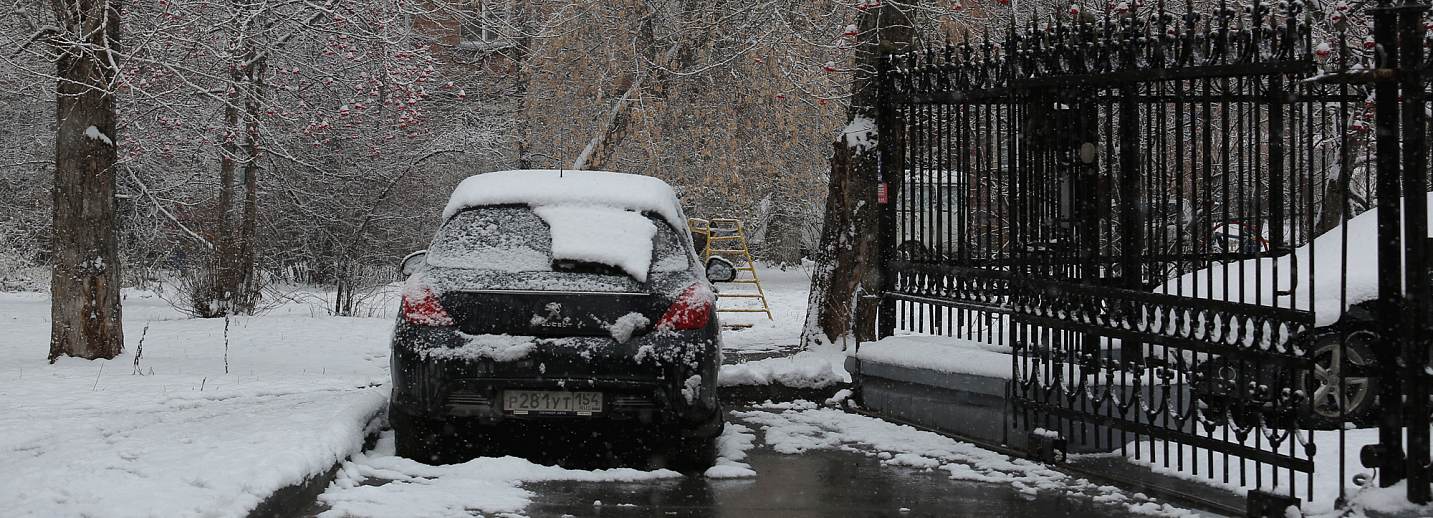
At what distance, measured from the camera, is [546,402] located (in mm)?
6156

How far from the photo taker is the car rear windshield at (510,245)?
21.0 feet

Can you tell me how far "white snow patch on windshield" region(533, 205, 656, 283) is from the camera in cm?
638

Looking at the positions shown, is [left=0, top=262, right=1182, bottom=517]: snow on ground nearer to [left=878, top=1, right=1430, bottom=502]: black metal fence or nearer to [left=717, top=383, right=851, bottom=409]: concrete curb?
[left=717, top=383, right=851, bottom=409]: concrete curb

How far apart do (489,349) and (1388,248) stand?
162 inches

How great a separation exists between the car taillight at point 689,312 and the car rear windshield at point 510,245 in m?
0.25

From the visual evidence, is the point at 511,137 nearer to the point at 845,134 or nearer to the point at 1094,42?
the point at 845,134

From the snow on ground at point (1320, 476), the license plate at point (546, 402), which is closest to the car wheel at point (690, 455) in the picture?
the license plate at point (546, 402)

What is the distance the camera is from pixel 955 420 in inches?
299

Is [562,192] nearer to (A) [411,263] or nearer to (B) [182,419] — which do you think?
(A) [411,263]

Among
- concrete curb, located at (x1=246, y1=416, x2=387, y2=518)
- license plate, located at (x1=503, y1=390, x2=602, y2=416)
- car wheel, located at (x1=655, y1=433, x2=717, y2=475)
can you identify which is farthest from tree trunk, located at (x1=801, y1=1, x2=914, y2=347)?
concrete curb, located at (x1=246, y1=416, x2=387, y2=518)

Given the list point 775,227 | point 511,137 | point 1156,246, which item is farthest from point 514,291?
point 775,227

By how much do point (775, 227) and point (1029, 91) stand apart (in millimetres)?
25813

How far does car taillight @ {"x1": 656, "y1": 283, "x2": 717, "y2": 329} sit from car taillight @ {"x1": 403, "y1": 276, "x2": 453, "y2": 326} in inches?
44.4

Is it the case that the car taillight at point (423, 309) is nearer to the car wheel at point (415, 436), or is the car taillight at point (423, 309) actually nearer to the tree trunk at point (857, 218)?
the car wheel at point (415, 436)
